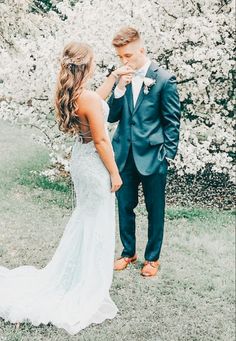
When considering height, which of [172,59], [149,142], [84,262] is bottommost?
[84,262]

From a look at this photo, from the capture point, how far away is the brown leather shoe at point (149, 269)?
5691 millimetres

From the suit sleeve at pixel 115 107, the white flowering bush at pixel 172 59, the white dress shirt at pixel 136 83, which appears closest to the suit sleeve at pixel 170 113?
the white dress shirt at pixel 136 83

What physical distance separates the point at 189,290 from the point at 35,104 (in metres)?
5.05

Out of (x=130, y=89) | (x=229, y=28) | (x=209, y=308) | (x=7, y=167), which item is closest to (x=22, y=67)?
(x=7, y=167)

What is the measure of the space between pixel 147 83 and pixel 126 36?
0.50 m

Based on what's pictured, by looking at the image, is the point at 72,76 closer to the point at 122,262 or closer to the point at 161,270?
the point at 122,262

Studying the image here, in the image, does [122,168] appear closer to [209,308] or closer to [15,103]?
[209,308]

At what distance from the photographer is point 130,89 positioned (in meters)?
5.45

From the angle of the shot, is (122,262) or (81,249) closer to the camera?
(81,249)

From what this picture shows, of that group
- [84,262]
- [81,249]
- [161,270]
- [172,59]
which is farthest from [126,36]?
[172,59]

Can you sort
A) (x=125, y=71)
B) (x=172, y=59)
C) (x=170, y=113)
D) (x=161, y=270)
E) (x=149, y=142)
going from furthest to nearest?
(x=172, y=59), (x=161, y=270), (x=149, y=142), (x=170, y=113), (x=125, y=71)

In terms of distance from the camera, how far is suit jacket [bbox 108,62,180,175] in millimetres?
5238

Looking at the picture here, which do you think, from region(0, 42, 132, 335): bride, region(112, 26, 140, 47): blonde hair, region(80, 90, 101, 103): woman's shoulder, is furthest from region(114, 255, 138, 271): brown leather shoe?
region(112, 26, 140, 47): blonde hair

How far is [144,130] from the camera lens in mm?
5371
